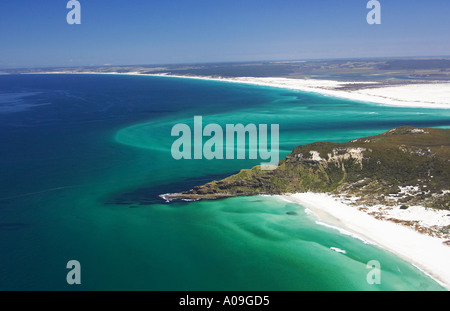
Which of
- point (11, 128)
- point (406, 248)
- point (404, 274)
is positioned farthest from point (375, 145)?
point (11, 128)

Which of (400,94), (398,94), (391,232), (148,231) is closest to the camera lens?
(391,232)

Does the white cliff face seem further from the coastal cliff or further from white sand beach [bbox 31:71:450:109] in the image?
white sand beach [bbox 31:71:450:109]

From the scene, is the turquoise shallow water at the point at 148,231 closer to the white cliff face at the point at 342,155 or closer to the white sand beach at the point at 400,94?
the white cliff face at the point at 342,155

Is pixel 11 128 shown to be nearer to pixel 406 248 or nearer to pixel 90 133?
pixel 90 133

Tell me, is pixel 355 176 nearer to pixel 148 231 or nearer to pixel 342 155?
pixel 342 155

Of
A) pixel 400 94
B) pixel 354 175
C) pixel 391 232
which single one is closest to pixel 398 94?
pixel 400 94

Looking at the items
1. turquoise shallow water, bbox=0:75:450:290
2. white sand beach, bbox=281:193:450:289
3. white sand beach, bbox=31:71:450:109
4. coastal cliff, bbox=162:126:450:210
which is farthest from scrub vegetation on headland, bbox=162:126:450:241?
white sand beach, bbox=31:71:450:109

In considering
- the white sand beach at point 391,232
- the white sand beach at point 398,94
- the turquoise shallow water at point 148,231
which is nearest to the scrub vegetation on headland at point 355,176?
the white sand beach at point 391,232

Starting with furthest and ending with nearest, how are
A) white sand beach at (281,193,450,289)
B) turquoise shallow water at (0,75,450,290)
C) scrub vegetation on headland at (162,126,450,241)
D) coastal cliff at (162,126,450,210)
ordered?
1. coastal cliff at (162,126,450,210)
2. scrub vegetation on headland at (162,126,450,241)
3. white sand beach at (281,193,450,289)
4. turquoise shallow water at (0,75,450,290)
